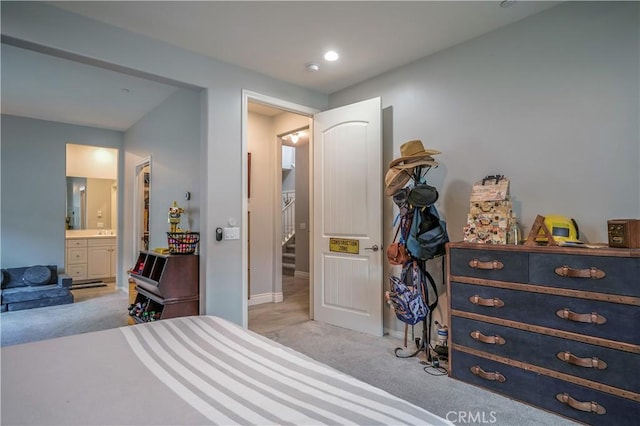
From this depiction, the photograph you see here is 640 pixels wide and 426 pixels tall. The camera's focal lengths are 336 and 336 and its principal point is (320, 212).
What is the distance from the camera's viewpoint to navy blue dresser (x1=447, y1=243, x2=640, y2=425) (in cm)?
178

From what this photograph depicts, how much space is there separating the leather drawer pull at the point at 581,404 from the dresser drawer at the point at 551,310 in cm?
37

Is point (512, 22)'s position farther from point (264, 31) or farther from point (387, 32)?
point (264, 31)

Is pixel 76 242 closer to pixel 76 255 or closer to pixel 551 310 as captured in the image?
pixel 76 255

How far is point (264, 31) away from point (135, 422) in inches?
107

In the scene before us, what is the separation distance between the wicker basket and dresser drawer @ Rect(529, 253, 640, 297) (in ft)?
8.97

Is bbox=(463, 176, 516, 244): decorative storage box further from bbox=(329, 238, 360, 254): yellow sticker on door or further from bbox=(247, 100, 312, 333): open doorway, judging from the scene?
bbox=(247, 100, 312, 333): open doorway

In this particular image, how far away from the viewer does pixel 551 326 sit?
2.02 metres

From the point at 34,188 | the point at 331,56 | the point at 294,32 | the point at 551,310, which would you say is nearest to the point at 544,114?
the point at 551,310

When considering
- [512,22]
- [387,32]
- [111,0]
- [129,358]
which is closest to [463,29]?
[512,22]

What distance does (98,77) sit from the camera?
3748mm

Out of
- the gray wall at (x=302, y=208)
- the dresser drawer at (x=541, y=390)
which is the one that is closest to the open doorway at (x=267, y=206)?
the gray wall at (x=302, y=208)

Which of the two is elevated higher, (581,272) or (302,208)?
(302,208)

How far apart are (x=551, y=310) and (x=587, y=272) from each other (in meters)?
0.31

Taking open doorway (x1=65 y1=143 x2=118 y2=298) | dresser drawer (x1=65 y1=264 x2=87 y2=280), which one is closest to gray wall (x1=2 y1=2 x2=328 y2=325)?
open doorway (x1=65 y1=143 x2=118 y2=298)
